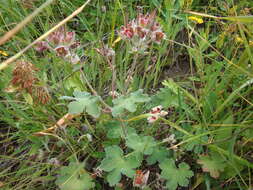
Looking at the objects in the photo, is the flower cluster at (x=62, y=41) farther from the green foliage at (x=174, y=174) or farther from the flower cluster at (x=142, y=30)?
the green foliage at (x=174, y=174)

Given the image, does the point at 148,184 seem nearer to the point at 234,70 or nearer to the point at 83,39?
the point at 234,70

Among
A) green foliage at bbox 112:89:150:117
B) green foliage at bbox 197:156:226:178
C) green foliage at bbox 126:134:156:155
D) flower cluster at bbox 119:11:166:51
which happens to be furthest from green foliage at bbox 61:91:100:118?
green foliage at bbox 197:156:226:178

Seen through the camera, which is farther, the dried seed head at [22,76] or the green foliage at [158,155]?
the green foliage at [158,155]

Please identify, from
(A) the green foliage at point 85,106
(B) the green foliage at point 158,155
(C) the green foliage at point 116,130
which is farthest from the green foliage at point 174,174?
(A) the green foliage at point 85,106

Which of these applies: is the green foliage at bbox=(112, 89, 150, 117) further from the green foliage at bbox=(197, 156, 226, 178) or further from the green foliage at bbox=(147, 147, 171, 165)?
the green foliage at bbox=(197, 156, 226, 178)

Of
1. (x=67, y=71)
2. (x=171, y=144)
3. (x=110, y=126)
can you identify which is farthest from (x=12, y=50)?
(x=171, y=144)

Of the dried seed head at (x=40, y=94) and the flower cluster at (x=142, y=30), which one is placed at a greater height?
the flower cluster at (x=142, y=30)

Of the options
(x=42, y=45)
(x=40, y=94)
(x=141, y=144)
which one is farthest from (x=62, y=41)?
(x=141, y=144)
